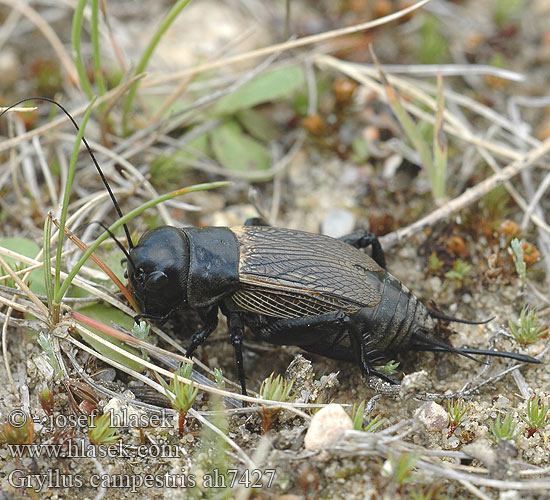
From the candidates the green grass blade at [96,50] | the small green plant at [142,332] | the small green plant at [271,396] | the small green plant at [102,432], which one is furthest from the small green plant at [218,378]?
the green grass blade at [96,50]

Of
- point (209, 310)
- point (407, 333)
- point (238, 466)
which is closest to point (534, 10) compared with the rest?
point (407, 333)

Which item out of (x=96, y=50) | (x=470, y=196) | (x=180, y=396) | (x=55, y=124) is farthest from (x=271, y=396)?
(x=96, y=50)

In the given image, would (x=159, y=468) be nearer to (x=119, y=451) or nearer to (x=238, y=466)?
(x=119, y=451)

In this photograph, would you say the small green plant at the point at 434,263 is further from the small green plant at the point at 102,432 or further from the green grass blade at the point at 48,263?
the green grass blade at the point at 48,263

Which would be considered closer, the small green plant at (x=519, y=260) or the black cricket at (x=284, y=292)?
the black cricket at (x=284, y=292)

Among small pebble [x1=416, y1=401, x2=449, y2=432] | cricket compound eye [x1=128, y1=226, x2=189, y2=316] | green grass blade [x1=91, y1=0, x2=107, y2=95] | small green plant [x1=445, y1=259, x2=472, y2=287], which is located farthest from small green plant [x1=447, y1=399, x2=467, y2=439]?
green grass blade [x1=91, y1=0, x2=107, y2=95]

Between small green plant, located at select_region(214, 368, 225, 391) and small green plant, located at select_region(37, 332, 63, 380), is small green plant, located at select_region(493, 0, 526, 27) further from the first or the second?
small green plant, located at select_region(37, 332, 63, 380)
